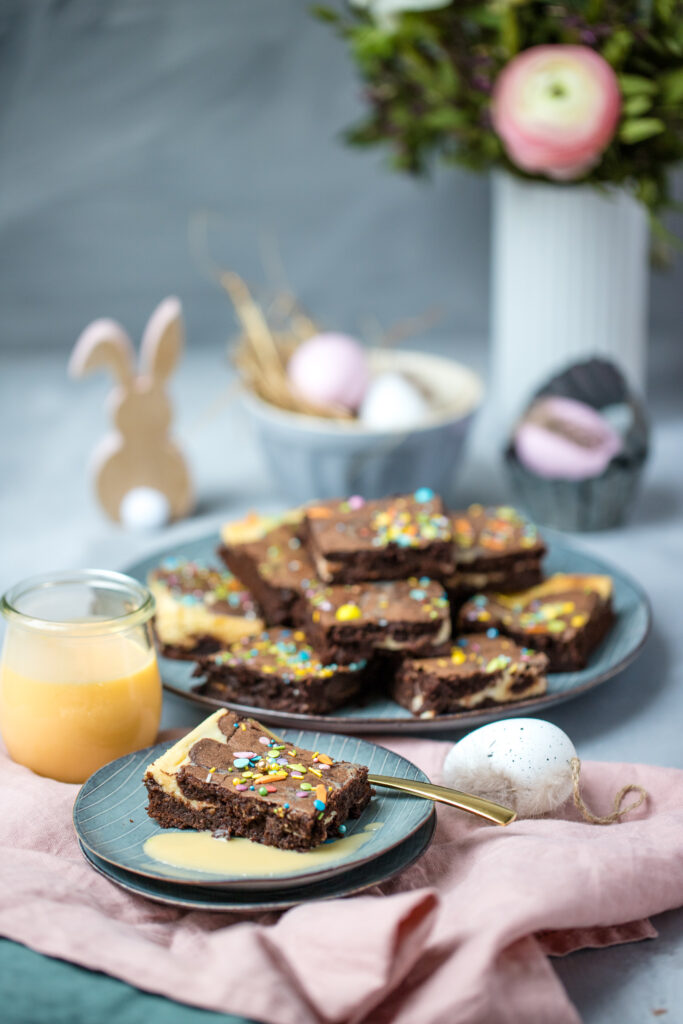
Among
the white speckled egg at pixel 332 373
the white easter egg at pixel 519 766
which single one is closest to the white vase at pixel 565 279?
the white speckled egg at pixel 332 373

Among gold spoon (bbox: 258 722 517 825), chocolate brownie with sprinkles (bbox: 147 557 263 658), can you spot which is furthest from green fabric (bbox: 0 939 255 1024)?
chocolate brownie with sprinkles (bbox: 147 557 263 658)

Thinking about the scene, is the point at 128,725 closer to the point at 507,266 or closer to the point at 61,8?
the point at 507,266

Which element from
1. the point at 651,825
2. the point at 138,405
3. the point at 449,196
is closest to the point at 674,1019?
the point at 651,825

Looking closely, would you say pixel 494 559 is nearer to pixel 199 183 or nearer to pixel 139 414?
pixel 139 414

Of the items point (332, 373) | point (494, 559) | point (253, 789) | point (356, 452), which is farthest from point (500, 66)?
point (253, 789)

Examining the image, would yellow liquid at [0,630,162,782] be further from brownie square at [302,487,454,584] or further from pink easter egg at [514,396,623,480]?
pink easter egg at [514,396,623,480]

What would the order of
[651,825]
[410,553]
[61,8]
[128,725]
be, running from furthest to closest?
[61,8] → [410,553] → [128,725] → [651,825]
